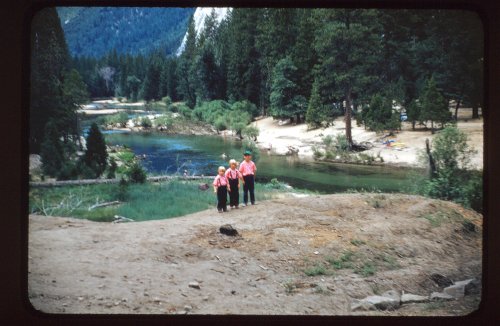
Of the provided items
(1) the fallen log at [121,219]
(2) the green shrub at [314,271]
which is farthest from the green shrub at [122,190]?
(2) the green shrub at [314,271]

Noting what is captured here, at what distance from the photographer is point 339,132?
16.8ft

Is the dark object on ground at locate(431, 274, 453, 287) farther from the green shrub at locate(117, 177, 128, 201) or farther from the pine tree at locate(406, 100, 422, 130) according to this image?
the green shrub at locate(117, 177, 128, 201)

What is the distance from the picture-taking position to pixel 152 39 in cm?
496

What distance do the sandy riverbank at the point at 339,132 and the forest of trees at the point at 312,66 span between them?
0.10 meters

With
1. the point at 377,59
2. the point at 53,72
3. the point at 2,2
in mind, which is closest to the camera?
Result: the point at 2,2

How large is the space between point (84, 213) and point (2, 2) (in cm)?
197

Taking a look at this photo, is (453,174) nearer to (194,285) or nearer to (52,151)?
(194,285)

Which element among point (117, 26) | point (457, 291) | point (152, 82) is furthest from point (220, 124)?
point (457, 291)

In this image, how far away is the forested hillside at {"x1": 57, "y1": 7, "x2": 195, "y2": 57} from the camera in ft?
14.9

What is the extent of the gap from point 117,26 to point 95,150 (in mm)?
1184

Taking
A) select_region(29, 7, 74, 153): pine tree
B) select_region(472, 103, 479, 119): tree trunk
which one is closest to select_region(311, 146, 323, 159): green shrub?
select_region(472, 103, 479, 119): tree trunk
